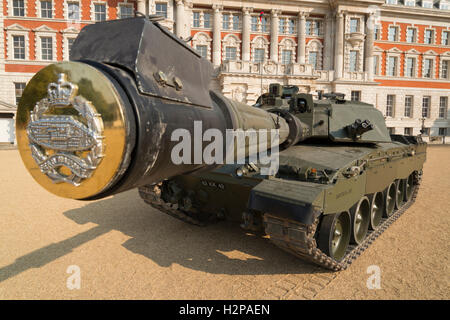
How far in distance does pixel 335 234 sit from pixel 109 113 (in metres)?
3.83

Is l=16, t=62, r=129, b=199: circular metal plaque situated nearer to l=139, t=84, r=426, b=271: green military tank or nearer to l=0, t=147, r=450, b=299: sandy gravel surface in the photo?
l=139, t=84, r=426, b=271: green military tank

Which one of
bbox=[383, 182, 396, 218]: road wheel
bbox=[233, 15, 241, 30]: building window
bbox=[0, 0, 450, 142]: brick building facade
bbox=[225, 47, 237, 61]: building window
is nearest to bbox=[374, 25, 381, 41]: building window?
bbox=[0, 0, 450, 142]: brick building facade

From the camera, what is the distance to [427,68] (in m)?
32.1

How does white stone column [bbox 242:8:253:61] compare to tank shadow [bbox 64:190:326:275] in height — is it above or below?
above

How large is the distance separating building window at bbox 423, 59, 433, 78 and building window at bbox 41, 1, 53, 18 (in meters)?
38.7

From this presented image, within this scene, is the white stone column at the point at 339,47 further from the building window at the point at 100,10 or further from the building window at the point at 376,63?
the building window at the point at 100,10

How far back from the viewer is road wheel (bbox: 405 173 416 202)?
7164mm

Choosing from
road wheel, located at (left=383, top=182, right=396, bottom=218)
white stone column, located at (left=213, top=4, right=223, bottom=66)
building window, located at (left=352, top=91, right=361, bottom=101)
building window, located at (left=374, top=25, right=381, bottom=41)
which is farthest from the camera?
building window, located at (left=374, top=25, right=381, bottom=41)

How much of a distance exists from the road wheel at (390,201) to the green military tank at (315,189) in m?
0.02

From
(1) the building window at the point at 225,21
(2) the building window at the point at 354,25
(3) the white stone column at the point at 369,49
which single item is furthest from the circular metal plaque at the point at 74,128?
(2) the building window at the point at 354,25

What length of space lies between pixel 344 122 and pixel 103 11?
2740cm

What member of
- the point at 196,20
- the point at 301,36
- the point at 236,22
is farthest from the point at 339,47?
the point at 196,20
